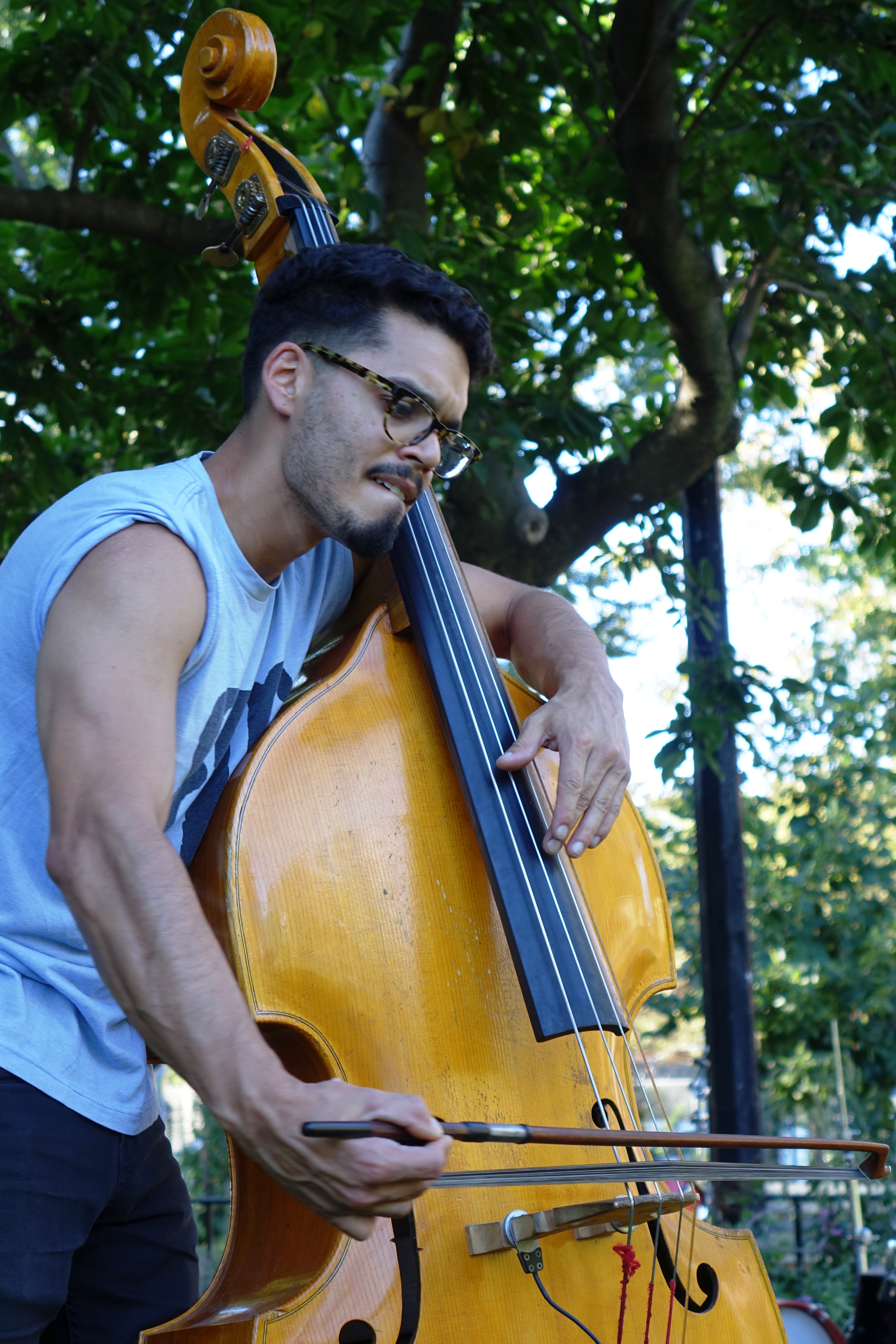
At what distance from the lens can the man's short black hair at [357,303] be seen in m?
1.66

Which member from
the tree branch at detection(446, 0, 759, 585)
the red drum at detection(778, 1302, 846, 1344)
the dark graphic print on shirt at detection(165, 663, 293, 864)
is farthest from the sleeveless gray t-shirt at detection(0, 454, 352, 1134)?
the red drum at detection(778, 1302, 846, 1344)

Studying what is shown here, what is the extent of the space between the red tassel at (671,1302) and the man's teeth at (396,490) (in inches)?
41.1

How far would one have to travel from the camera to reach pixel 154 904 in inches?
42.3

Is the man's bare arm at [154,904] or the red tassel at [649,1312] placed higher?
the man's bare arm at [154,904]

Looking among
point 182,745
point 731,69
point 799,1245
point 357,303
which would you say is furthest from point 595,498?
point 799,1245

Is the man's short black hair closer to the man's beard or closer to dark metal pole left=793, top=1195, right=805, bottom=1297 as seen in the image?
the man's beard

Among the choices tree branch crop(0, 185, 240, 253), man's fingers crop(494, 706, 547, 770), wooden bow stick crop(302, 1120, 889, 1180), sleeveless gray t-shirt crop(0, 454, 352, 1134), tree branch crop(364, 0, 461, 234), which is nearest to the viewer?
wooden bow stick crop(302, 1120, 889, 1180)

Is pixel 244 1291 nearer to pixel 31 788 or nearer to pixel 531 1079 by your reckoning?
pixel 531 1079

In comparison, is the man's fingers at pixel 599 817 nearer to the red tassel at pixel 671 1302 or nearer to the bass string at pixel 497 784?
the bass string at pixel 497 784

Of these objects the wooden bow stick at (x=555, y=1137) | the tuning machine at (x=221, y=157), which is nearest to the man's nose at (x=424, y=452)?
the tuning machine at (x=221, y=157)

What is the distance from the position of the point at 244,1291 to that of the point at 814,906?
515 cm

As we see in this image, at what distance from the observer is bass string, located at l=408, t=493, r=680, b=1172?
1.47m

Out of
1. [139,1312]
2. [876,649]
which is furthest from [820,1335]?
[876,649]

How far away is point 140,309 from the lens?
3850mm
